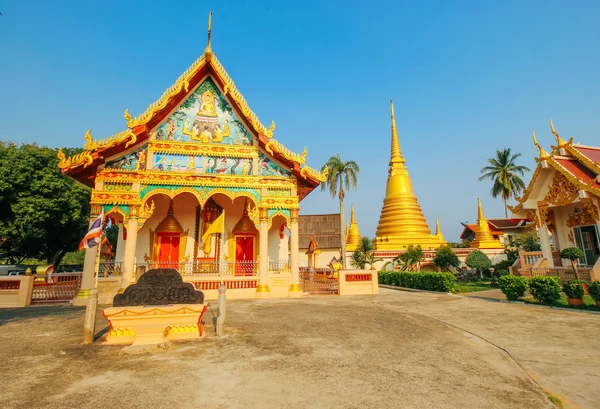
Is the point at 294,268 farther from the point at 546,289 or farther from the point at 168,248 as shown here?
the point at 546,289

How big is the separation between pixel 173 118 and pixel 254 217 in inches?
250

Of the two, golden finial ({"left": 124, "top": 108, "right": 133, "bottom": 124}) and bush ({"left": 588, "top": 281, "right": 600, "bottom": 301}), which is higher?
golden finial ({"left": 124, "top": 108, "right": 133, "bottom": 124})

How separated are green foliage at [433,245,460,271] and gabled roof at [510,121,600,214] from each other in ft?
29.2

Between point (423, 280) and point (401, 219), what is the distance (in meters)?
13.7

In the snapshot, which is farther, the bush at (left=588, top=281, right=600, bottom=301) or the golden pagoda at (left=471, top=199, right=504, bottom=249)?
the golden pagoda at (left=471, top=199, right=504, bottom=249)

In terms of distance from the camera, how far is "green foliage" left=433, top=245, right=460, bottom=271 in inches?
1025

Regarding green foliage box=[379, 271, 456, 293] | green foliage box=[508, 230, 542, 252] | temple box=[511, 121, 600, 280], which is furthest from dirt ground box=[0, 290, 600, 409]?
green foliage box=[508, 230, 542, 252]

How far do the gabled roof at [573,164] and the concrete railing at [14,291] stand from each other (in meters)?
24.4

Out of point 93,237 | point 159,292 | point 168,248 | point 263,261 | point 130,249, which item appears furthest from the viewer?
point 168,248

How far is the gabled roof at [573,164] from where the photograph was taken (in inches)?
581

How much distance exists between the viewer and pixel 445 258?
2602 centimetres

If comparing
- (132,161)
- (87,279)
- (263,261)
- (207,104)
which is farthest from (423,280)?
(87,279)

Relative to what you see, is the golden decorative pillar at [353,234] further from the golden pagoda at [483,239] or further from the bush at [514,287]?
the bush at [514,287]

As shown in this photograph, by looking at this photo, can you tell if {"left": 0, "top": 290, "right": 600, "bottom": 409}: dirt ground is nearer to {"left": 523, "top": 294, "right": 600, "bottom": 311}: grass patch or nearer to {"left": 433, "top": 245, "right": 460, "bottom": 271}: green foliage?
{"left": 523, "top": 294, "right": 600, "bottom": 311}: grass patch
